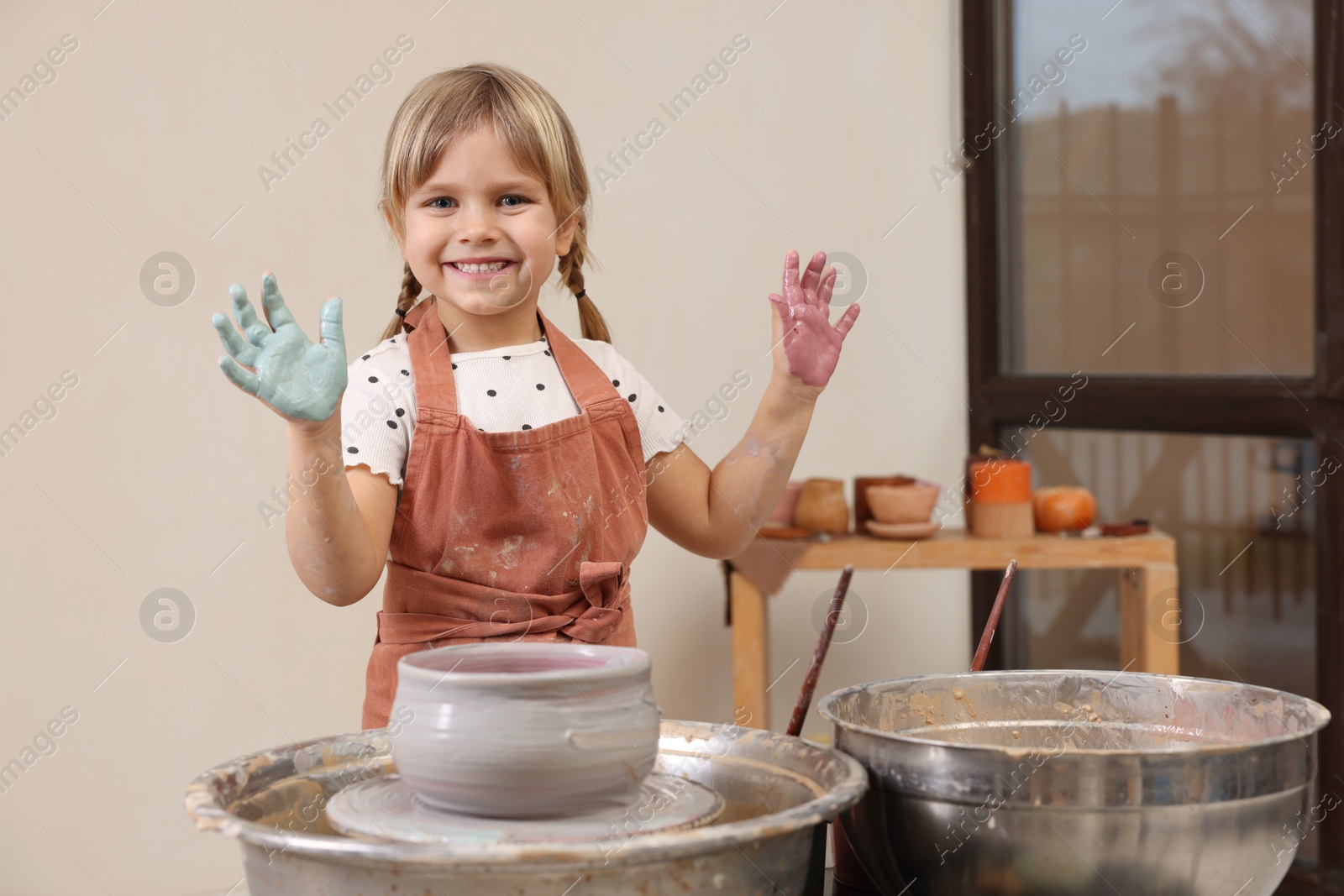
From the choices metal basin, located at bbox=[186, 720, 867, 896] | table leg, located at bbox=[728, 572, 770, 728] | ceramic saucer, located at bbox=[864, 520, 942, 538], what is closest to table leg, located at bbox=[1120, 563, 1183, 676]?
ceramic saucer, located at bbox=[864, 520, 942, 538]

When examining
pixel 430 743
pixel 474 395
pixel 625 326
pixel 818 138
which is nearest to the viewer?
pixel 430 743

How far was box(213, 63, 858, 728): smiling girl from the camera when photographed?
1.14 meters

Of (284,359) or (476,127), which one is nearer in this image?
(284,359)

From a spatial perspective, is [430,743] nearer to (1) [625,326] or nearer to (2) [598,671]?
(2) [598,671]

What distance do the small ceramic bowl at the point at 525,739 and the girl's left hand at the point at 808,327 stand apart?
500 millimetres

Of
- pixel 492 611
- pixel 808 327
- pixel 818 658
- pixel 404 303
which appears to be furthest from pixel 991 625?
pixel 404 303

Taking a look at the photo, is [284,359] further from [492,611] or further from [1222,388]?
[1222,388]

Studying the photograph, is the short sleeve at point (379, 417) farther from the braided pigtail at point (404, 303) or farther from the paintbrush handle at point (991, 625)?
the paintbrush handle at point (991, 625)

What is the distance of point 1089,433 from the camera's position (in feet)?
8.75

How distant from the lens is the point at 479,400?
1.20 metres

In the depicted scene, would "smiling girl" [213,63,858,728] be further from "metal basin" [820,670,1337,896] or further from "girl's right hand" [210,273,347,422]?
"metal basin" [820,670,1337,896]

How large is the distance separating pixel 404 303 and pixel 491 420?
24 centimetres

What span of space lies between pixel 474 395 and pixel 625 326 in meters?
1.41

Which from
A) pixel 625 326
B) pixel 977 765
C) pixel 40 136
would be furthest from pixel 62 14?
pixel 977 765
